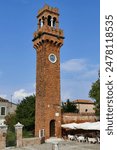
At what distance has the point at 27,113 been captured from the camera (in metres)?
32.0

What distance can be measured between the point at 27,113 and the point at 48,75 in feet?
26.0

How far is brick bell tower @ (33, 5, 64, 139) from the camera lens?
84.4ft

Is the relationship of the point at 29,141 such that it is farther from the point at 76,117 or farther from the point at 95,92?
the point at 95,92

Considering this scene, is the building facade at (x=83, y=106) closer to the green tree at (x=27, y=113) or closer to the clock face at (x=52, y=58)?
the green tree at (x=27, y=113)

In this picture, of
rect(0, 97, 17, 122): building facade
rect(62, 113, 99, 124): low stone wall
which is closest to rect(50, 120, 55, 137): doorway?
rect(62, 113, 99, 124): low stone wall

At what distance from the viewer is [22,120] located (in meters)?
31.5

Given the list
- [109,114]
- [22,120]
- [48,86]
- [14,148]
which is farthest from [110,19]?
[22,120]

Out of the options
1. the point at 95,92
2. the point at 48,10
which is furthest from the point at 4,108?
the point at 48,10

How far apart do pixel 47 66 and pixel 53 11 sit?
6.58m

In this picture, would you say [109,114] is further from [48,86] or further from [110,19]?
[48,86]

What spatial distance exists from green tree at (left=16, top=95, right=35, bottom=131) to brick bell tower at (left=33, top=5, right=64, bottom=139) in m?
4.69

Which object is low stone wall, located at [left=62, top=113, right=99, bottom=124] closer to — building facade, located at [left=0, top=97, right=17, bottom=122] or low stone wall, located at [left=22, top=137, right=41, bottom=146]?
low stone wall, located at [left=22, top=137, right=41, bottom=146]

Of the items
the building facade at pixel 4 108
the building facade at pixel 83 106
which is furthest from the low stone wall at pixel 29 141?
the building facade at pixel 83 106

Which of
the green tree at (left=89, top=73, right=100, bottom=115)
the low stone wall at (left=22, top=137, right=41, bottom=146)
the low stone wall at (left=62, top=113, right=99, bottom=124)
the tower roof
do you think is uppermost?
the tower roof
